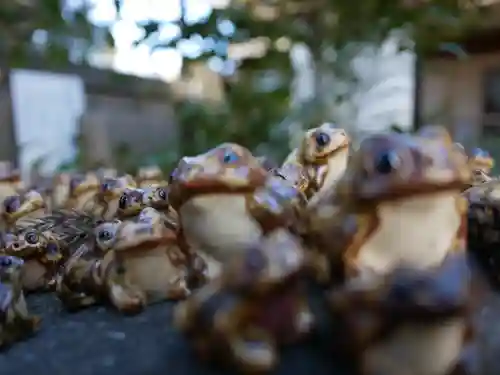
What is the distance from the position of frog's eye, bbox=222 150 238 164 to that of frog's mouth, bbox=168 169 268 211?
0.04ft

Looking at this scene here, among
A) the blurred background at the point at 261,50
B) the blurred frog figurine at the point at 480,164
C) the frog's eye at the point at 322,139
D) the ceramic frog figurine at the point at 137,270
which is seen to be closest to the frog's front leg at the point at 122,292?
the ceramic frog figurine at the point at 137,270

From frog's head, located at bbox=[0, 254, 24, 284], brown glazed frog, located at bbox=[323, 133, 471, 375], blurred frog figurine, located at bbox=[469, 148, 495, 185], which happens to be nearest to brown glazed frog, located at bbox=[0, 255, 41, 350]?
frog's head, located at bbox=[0, 254, 24, 284]

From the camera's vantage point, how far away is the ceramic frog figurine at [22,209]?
623 mm

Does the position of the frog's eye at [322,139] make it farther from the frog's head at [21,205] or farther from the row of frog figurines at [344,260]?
the frog's head at [21,205]

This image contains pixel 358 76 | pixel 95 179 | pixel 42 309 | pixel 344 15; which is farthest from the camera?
pixel 358 76

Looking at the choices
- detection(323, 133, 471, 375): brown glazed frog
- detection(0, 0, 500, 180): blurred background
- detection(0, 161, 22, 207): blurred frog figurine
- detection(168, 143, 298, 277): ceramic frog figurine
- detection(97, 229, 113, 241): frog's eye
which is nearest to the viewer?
detection(323, 133, 471, 375): brown glazed frog

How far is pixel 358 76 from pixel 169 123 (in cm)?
98

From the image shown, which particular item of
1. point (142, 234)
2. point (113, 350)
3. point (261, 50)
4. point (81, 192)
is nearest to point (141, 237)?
point (142, 234)

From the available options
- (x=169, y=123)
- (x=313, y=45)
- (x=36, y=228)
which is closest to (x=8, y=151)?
(x=169, y=123)

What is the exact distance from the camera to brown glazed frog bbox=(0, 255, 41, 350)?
415mm

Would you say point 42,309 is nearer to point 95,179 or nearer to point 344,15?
point 95,179

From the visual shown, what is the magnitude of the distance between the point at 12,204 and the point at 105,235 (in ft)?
0.55

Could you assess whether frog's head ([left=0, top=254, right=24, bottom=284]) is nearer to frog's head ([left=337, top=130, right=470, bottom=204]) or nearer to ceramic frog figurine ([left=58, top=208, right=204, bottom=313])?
ceramic frog figurine ([left=58, top=208, right=204, bottom=313])

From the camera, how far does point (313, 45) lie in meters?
1.43
